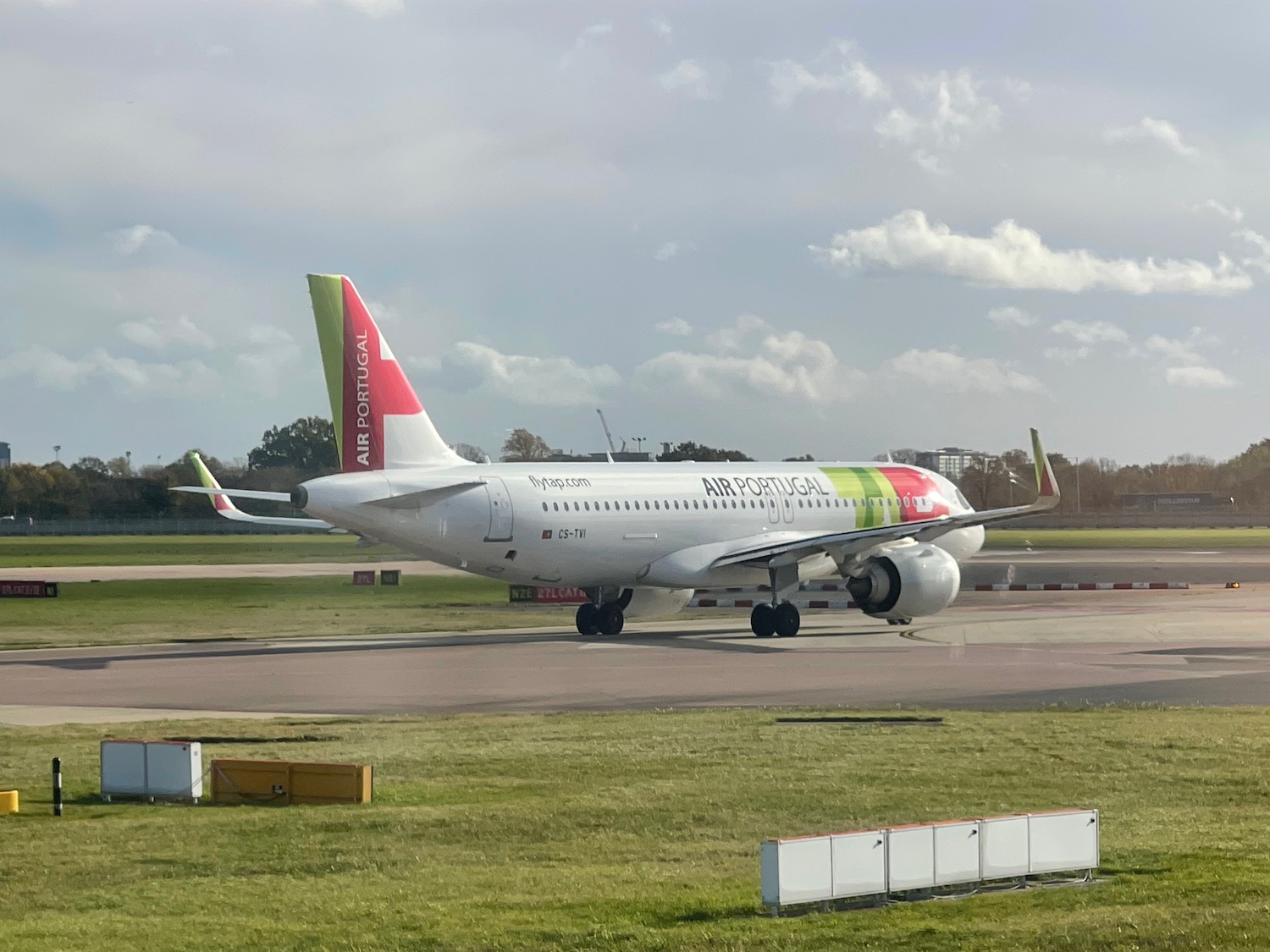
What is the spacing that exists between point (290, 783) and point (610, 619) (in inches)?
1026

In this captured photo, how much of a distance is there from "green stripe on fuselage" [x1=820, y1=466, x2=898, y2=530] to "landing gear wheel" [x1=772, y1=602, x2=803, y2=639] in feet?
20.6

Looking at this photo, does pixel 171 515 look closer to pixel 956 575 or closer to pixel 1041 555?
pixel 1041 555

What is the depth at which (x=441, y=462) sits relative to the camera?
41.3 metres

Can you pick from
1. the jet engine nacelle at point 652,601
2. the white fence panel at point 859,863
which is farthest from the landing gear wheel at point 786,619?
the white fence panel at point 859,863

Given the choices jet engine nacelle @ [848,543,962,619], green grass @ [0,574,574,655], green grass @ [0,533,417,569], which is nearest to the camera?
jet engine nacelle @ [848,543,962,619]

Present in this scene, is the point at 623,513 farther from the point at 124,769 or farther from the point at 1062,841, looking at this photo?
the point at 1062,841

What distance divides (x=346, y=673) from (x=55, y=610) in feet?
84.6

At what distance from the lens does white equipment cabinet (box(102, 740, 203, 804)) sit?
62.7 feet

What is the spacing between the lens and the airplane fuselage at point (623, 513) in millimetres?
39969

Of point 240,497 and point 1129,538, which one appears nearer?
point 240,497

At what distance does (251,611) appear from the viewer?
5656cm

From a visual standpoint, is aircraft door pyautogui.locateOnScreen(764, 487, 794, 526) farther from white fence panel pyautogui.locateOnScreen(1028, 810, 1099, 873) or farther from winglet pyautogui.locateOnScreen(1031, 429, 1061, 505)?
white fence panel pyautogui.locateOnScreen(1028, 810, 1099, 873)

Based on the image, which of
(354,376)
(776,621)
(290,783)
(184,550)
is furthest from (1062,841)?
(184,550)

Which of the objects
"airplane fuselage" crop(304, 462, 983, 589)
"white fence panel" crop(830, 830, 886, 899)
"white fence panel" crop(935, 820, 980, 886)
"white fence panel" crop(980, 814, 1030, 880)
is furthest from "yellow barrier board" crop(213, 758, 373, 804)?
"airplane fuselage" crop(304, 462, 983, 589)
